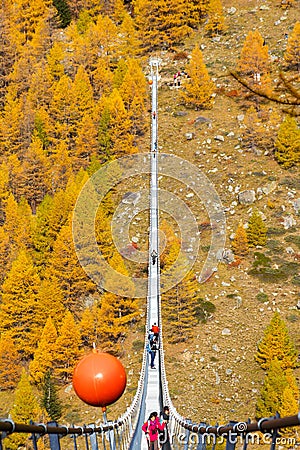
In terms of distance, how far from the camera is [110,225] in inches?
2341

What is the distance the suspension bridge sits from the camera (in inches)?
211

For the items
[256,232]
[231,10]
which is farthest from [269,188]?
[231,10]

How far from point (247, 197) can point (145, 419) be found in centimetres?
4296

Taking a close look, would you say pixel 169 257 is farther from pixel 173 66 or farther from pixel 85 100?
pixel 173 66

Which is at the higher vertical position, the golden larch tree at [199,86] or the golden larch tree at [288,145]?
the golden larch tree at [199,86]

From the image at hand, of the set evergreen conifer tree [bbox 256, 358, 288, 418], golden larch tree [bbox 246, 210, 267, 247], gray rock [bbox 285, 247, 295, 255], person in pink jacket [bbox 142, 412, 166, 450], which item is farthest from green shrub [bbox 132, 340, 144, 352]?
person in pink jacket [bbox 142, 412, 166, 450]

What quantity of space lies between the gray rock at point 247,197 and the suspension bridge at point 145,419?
26.1ft

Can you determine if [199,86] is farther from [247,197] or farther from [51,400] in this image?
[51,400]

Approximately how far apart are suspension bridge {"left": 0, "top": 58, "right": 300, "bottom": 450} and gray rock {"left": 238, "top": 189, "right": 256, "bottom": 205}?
26.1ft

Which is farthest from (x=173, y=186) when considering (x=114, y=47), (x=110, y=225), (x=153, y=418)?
(x=153, y=418)

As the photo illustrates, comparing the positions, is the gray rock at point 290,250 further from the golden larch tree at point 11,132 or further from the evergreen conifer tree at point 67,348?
the golden larch tree at point 11,132

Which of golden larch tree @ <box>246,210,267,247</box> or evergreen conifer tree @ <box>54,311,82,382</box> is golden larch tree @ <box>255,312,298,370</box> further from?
golden larch tree @ <box>246,210,267,247</box>

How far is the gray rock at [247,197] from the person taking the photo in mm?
61125

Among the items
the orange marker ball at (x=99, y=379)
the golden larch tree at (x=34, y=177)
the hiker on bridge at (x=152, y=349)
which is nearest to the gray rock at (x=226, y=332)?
the hiker on bridge at (x=152, y=349)
